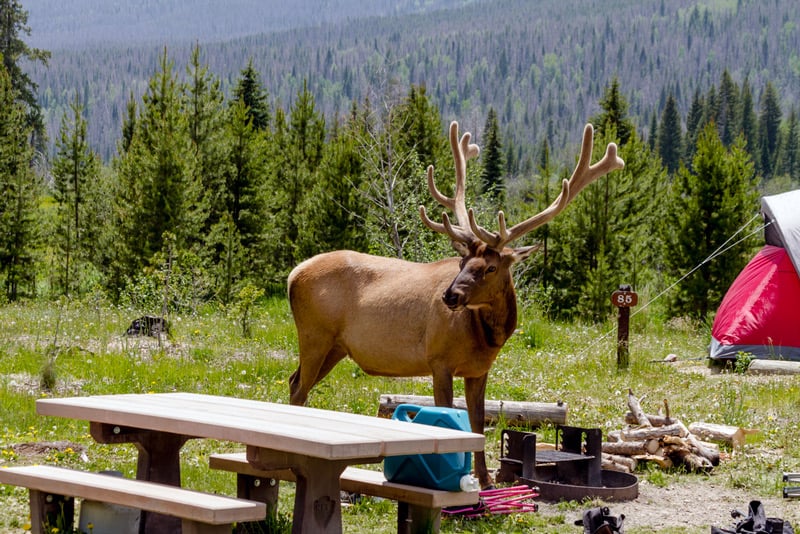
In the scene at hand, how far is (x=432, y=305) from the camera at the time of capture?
7.49 metres

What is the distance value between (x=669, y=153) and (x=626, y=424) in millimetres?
95981

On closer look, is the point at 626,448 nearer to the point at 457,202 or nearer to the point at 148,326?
the point at 457,202

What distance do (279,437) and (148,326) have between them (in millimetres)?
11003

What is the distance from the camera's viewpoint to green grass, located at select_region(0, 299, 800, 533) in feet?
24.2

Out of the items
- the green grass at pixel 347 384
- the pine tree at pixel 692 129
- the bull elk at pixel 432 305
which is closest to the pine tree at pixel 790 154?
the pine tree at pixel 692 129

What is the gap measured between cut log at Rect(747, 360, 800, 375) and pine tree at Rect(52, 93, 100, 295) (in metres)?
19.5

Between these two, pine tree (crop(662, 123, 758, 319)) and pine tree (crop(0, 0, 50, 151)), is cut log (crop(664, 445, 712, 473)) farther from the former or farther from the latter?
pine tree (crop(0, 0, 50, 151))

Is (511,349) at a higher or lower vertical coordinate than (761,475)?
lower

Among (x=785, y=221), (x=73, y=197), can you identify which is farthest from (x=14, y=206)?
(x=785, y=221)

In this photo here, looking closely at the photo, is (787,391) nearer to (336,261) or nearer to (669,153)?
(336,261)

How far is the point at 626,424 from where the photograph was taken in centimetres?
929

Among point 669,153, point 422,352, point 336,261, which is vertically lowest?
point 669,153

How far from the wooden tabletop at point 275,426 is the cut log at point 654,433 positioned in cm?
374

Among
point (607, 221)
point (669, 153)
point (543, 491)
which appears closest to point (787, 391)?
point (543, 491)
